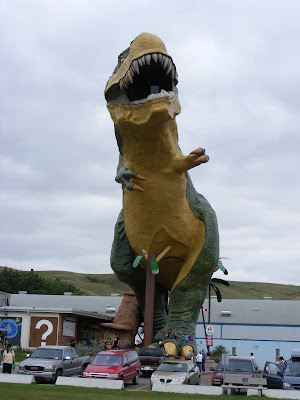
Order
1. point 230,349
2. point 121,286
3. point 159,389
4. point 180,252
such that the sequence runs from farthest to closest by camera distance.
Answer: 1. point 121,286
2. point 230,349
3. point 180,252
4. point 159,389

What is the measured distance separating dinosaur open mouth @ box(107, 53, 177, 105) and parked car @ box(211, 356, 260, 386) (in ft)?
25.0

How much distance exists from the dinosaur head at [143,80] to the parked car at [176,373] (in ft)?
22.4

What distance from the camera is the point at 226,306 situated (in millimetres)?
43562

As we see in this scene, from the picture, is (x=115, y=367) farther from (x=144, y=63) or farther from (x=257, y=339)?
(x=257, y=339)

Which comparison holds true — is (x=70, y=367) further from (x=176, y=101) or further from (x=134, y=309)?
(x=134, y=309)

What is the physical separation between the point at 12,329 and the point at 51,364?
14.5 meters

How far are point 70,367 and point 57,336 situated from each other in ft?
38.3

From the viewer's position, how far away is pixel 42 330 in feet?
93.3

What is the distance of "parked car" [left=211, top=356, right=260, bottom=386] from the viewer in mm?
15352

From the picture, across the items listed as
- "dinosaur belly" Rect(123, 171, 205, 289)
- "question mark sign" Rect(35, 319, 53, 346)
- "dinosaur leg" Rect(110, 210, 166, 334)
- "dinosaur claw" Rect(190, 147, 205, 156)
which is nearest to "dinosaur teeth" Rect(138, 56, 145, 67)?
"dinosaur claw" Rect(190, 147, 205, 156)

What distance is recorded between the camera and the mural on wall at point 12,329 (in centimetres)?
2892

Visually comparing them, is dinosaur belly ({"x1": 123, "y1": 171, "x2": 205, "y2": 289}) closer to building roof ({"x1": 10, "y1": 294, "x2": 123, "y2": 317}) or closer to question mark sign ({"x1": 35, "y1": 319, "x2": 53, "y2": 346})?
question mark sign ({"x1": 35, "y1": 319, "x2": 53, "y2": 346})

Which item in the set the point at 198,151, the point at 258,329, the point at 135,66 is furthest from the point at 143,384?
the point at 258,329

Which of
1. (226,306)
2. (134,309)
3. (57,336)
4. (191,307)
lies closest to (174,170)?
(191,307)
